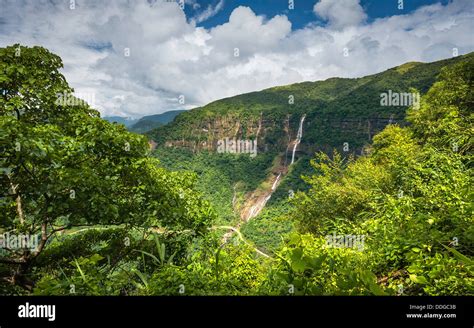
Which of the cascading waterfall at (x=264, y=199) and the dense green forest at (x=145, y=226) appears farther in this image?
the cascading waterfall at (x=264, y=199)

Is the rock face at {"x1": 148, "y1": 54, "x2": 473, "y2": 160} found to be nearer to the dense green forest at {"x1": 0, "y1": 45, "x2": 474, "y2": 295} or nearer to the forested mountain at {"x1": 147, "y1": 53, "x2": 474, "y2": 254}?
the forested mountain at {"x1": 147, "y1": 53, "x2": 474, "y2": 254}

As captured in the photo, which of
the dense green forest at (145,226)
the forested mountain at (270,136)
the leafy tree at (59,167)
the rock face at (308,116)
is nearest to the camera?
the dense green forest at (145,226)

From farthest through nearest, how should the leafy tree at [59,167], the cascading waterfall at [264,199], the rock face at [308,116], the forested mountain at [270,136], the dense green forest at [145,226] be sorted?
the cascading waterfall at [264,199], the rock face at [308,116], the forested mountain at [270,136], the leafy tree at [59,167], the dense green forest at [145,226]

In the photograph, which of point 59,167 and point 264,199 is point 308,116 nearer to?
point 264,199

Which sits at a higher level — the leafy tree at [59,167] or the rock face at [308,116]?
the rock face at [308,116]

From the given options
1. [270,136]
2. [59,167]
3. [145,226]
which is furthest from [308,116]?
[59,167]

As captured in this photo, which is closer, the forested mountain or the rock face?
the forested mountain

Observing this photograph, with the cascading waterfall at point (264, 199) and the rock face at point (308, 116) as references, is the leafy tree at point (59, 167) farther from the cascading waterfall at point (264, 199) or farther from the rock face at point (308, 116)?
the cascading waterfall at point (264, 199)

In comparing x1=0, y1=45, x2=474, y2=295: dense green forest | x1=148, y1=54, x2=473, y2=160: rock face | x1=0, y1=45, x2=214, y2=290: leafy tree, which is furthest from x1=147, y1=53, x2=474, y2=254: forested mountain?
x1=0, y1=45, x2=214, y2=290: leafy tree

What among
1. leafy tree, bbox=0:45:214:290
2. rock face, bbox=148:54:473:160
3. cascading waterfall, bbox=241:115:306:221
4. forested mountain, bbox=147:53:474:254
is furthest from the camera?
cascading waterfall, bbox=241:115:306:221

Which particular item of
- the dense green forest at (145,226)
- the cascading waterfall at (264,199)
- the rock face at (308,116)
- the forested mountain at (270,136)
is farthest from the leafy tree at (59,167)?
the cascading waterfall at (264,199)

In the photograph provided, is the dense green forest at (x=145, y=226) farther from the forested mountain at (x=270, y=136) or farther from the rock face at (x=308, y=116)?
the rock face at (x=308, y=116)
